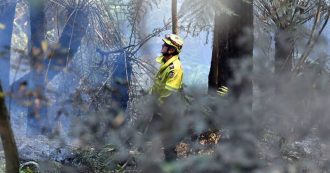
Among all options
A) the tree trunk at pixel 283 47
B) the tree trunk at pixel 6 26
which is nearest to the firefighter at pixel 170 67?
the tree trunk at pixel 283 47

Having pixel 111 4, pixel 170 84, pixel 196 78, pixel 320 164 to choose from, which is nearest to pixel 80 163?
pixel 170 84

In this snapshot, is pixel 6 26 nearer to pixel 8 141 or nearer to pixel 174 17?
pixel 174 17

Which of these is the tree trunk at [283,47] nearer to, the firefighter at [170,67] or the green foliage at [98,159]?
the firefighter at [170,67]

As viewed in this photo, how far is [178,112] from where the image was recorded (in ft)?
11.2

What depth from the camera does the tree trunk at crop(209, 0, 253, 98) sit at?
302 inches

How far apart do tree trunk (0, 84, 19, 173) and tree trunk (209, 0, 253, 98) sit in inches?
192

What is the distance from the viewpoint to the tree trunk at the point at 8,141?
2922mm

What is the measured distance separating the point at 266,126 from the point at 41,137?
6.16 meters

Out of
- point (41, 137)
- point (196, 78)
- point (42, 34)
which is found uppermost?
point (42, 34)

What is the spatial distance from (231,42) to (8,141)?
538 cm

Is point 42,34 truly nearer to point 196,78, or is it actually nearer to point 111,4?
point 111,4

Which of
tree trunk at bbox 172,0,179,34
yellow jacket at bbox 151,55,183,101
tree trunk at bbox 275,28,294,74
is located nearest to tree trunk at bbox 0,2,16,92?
tree trunk at bbox 172,0,179,34

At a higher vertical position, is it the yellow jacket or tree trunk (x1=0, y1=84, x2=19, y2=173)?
the yellow jacket

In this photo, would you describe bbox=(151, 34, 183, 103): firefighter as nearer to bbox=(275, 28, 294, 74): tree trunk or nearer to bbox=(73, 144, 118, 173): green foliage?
bbox=(73, 144, 118, 173): green foliage
